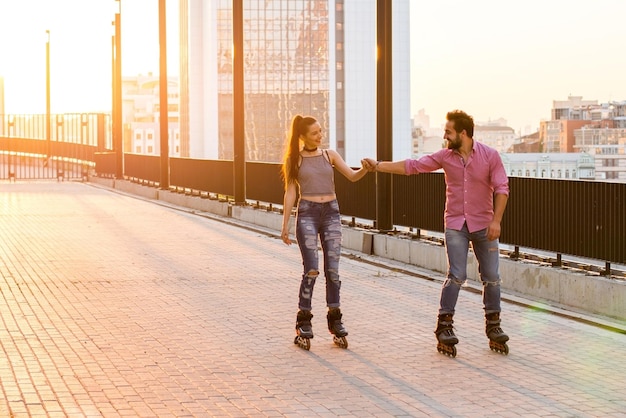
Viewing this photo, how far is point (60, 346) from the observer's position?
9.74 metres

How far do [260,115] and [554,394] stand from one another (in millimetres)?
175519

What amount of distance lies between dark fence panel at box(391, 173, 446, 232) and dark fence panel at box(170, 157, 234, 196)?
11040mm

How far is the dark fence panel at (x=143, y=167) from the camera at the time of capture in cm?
3878

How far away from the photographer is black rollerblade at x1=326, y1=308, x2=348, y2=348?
384 inches

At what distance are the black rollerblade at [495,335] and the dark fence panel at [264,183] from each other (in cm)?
1450

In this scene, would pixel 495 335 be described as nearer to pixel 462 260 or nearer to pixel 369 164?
pixel 462 260

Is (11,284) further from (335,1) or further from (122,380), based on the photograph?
(335,1)

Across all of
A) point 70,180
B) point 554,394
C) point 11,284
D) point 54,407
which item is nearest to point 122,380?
point 54,407

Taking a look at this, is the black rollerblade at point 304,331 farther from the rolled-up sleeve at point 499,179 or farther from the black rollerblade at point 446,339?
the rolled-up sleeve at point 499,179

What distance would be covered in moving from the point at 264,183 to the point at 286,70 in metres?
157

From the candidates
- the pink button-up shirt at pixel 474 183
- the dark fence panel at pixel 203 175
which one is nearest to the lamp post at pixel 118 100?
the dark fence panel at pixel 203 175

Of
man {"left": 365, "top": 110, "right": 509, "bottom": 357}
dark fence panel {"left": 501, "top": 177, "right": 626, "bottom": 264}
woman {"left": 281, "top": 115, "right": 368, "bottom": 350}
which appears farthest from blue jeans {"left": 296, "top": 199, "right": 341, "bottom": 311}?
dark fence panel {"left": 501, "top": 177, "right": 626, "bottom": 264}

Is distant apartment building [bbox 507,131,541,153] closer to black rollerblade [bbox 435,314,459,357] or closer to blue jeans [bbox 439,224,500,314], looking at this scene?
blue jeans [bbox 439,224,500,314]

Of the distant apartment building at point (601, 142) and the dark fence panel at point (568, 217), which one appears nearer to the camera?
the dark fence panel at point (568, 217)
